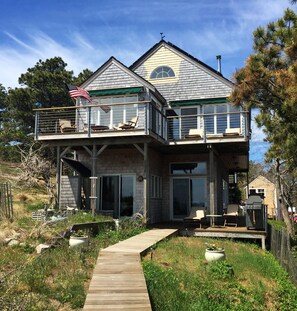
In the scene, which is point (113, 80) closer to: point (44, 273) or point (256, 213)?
point (256, 213)

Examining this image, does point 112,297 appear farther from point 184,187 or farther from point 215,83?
point 215,83

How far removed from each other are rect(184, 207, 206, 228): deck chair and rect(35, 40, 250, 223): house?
58 cm

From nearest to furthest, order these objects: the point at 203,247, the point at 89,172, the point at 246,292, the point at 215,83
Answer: the point at 246,292 < the point at 203,247 < the point at 89,172 < the point at 215,83

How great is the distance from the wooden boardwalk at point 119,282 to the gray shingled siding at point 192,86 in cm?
1091

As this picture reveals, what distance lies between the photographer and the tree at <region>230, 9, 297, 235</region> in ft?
30.2

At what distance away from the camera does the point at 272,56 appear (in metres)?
9.99

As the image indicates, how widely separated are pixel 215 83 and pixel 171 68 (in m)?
2.63

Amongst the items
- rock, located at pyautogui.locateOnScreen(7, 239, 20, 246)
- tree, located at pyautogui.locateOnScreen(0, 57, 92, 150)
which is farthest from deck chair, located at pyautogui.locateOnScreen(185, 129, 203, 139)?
tree, located at pyautogui.locateOnScreen(0, 57, 92, 150)

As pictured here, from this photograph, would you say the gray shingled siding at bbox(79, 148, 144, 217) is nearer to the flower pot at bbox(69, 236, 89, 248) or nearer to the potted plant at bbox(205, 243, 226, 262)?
the flower pot at bbox(69, 236, 89, 248)

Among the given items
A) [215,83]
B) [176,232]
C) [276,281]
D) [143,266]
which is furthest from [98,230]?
[215,83]

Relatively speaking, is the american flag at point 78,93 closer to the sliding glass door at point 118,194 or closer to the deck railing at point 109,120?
the deck railing at point 109,120

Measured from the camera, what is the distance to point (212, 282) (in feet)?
27.3

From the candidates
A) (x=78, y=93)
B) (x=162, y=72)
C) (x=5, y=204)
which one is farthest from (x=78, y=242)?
(x=162, y=72)

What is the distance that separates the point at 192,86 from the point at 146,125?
584cm
